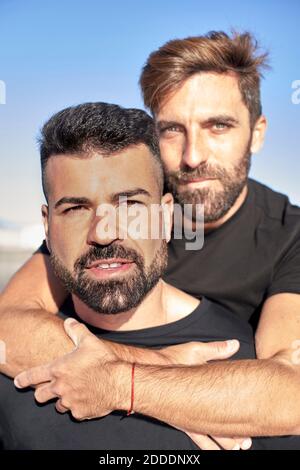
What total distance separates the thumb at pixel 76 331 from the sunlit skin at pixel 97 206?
7.0 inches

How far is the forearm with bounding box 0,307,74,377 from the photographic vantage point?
3.44 metres

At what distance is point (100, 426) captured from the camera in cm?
319

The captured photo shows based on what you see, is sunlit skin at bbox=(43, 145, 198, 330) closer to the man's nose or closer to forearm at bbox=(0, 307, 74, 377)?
forearm at bbox=(0, 307, 74, 377)

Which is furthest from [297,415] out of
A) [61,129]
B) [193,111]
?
[193,111]

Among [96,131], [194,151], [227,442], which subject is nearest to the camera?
[227,442]

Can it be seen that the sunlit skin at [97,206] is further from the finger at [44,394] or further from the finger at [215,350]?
the finger at [44,394]

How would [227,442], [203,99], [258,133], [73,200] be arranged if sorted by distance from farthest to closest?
[258,133], [203,99], [73,200], [227,442]

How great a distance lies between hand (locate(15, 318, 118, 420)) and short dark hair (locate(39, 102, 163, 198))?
1.03 metres

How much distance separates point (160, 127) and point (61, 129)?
1.51 meters

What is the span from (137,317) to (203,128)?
6.17ft

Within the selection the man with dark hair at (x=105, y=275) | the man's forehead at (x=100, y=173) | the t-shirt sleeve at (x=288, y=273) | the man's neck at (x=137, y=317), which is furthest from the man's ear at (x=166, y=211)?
the t-shirt sleeve at (x=288, y=273)

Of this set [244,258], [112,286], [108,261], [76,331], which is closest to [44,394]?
[76,331]

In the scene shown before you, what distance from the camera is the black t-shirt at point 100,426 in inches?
124

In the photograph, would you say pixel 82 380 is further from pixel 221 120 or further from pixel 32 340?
pixel 221 120
